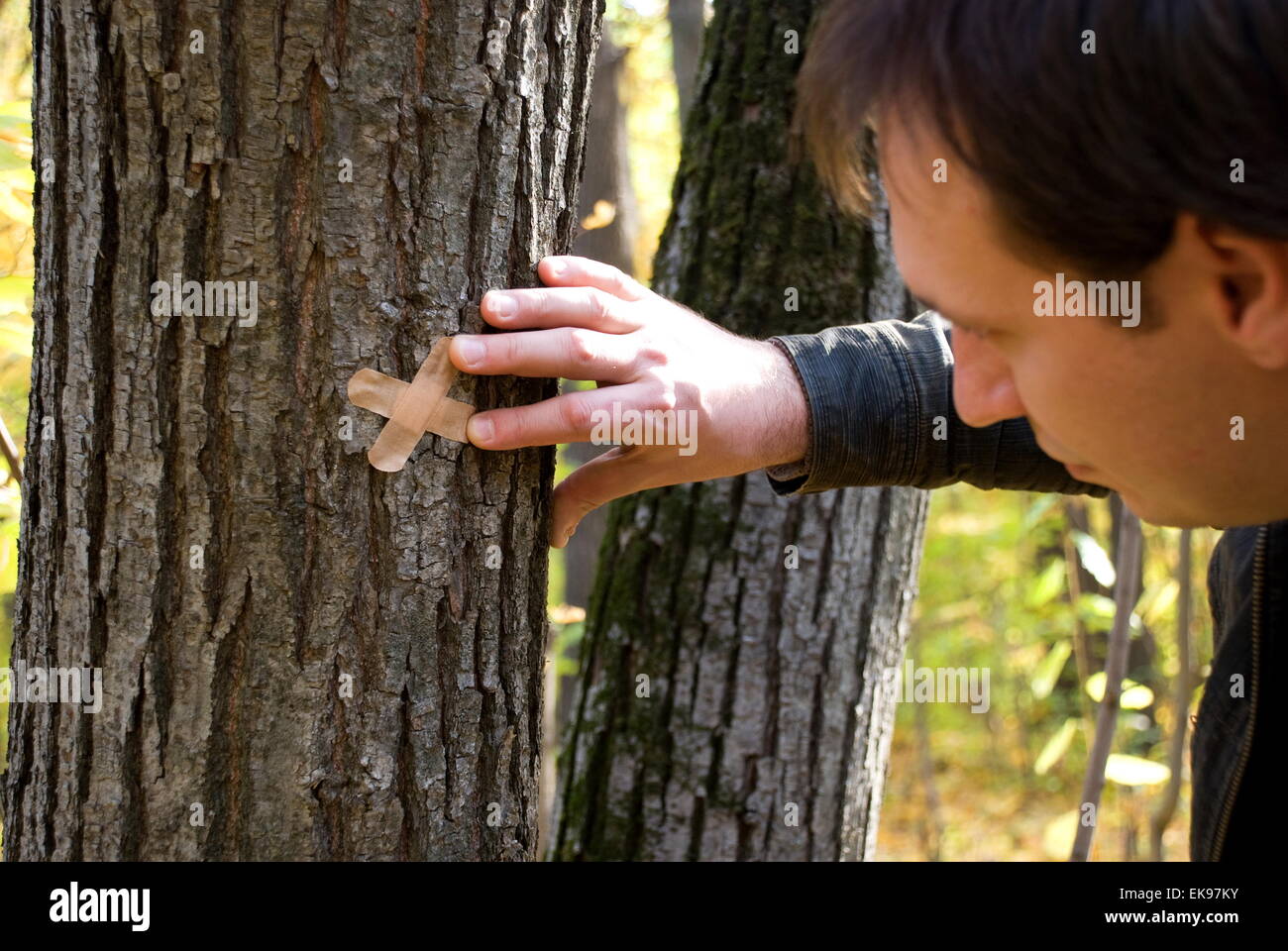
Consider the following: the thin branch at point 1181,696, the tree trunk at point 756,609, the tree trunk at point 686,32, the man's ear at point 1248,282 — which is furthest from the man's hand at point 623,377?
the tree trunk at point 686,32

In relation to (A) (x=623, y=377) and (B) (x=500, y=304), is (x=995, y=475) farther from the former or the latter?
(B) (x=500, y=304)

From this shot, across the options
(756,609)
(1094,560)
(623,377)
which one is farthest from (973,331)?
(1094,560)

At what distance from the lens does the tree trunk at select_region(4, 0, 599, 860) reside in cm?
128

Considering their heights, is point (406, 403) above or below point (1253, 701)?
above

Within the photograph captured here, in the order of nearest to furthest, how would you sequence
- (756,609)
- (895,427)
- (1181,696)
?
(895,427)
(756,609)
(1181,696)

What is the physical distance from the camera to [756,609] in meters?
2.71

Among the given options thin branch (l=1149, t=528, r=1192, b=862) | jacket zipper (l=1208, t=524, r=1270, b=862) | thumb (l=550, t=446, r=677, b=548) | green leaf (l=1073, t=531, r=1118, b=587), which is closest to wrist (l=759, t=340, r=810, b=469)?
thumb (l=550, t=446, r=677, b=548)

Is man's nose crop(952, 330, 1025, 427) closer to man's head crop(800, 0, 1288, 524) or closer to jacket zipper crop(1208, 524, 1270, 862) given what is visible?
man's head crop(800, 0, 1288, 524)

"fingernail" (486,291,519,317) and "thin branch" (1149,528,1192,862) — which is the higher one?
"fingernail" (486,291,519,317)

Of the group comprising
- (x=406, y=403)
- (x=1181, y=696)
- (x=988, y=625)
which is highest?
(x=406, y=403)

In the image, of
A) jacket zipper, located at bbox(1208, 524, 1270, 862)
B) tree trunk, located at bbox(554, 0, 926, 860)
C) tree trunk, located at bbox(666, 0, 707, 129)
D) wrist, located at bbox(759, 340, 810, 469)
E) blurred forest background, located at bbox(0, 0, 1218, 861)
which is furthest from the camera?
tree trunk, located at bbox(666, 0, 707, 129)

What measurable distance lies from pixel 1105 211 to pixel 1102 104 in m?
0.11
